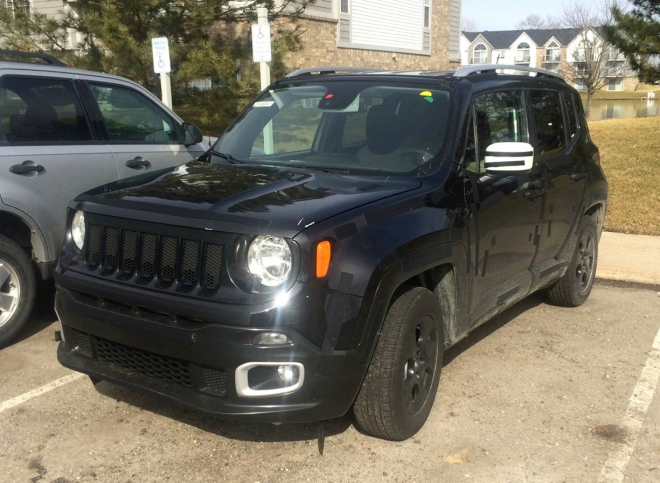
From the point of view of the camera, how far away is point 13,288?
527 centimetres

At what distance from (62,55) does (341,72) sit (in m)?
8.72

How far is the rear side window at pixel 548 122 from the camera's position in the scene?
17.8ft

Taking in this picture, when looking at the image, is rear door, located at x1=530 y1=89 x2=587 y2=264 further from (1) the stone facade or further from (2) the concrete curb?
(1) the stone facade

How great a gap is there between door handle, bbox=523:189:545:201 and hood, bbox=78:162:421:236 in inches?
46.3

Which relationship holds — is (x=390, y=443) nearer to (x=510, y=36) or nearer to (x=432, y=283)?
(x=432, y=283)

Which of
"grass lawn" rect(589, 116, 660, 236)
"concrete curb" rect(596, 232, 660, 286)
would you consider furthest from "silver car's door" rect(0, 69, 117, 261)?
"grass lawn" rect(589, 116, 660, 236)

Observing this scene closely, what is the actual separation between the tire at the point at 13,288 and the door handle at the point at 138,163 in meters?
1.15

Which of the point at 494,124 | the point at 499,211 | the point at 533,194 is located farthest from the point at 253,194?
the point at 533,194

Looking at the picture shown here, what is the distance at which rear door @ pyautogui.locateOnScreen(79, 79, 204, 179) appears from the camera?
6.00m

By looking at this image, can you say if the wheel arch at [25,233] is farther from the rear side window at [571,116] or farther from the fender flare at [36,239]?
the rear side window at [571,116]

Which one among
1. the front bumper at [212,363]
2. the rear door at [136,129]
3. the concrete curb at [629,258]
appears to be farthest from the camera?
the concrete curb at [629,258]

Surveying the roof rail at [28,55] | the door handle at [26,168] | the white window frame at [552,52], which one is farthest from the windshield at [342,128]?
the white window frame at [552,52]

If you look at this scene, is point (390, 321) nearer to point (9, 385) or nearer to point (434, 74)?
point (434, 74)

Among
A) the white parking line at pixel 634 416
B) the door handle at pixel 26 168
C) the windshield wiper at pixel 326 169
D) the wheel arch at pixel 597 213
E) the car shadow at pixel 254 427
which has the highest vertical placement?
the windshield wiper at pixel 326 169
